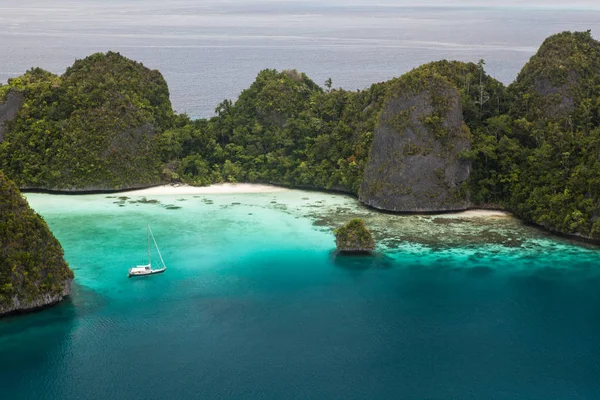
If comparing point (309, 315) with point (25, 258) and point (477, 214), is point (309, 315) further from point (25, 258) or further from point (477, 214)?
point (477, 214)

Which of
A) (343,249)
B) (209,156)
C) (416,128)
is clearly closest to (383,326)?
(343,249)

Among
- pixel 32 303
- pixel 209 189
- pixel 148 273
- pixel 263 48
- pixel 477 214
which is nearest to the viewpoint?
pixel 32 303

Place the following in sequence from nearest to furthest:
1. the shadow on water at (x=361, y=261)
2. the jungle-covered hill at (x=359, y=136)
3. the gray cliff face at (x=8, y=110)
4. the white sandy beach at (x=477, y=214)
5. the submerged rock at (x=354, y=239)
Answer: the shadow on water at (x=361, y=261) → the submerged rock at (x=354, y=239) → the white sandy beach at (x=477, y=214) → the jungle-covered hill at (x=359, y=136) → the gray cliff face at (x=8, y=110)

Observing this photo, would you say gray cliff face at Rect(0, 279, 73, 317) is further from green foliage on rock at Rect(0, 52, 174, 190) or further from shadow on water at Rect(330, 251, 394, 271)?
green foliage on rock at Rect(0, 52, 174, 190)

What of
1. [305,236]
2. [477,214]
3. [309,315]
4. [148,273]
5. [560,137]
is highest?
[560,137]

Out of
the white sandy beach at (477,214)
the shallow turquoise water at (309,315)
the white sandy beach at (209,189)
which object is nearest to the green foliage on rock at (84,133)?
the white sandy beach at (209,189)

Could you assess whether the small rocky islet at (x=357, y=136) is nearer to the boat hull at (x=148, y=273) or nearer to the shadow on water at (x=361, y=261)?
the shadow on water at (x=361, y=261)

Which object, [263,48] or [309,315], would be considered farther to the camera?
[263,48]

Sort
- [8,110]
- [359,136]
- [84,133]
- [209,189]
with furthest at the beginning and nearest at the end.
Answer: [8,110] → [209,189] → [359,136] → [84,133]

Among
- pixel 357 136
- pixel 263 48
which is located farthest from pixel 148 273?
pixel 263 48
